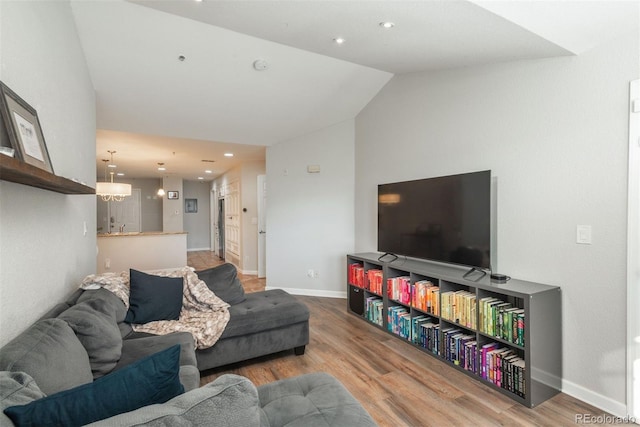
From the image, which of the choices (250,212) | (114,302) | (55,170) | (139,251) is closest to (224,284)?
(114,302)

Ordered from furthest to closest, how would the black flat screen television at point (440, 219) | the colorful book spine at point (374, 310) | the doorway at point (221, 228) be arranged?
the doorway at point (221, 228) → the colorful book spine at point (374, 310) → the black flat screen television at point (440, 219)

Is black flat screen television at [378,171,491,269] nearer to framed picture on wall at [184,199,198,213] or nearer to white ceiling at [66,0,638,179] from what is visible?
white ceiling at [66,0,638,179]

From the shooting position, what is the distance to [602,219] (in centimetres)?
214

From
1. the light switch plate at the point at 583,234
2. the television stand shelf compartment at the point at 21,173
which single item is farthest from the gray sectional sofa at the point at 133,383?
the light switch plate at the point at 583,234

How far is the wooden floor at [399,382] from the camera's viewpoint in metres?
2.04

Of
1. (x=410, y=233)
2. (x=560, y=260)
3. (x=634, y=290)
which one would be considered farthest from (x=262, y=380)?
(x=634, y=290)

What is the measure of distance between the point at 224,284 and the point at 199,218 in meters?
8.53

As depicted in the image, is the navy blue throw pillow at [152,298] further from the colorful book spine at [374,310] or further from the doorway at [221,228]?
the doorway at [221,228]

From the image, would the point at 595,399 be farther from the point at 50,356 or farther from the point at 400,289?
the point at 50,356

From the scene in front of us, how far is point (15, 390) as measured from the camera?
3.25 feet

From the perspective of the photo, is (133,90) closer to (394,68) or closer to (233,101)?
(233,101)

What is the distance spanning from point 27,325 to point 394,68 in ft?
11.5

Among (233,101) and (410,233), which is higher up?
(233,101)

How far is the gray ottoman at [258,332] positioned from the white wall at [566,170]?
1889 millimetres
